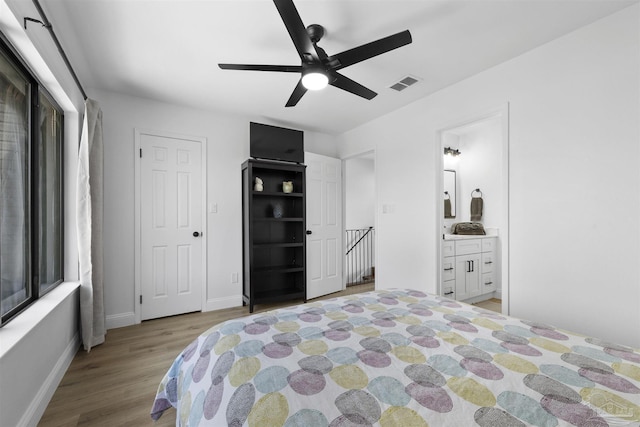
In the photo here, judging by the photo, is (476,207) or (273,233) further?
(476,207)

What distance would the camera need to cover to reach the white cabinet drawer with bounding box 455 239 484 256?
362cm

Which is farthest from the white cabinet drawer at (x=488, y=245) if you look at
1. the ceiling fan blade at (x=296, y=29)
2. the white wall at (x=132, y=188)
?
the ceiling fan blade at (x=296, y=29)

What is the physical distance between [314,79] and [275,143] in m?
2.01

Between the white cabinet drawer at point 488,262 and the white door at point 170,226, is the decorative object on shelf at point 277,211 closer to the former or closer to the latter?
the white door at point 170,226

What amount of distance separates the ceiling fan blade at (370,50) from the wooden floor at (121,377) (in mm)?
2393

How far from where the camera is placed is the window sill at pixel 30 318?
4.65ft

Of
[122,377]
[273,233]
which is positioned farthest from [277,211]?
[122,377]

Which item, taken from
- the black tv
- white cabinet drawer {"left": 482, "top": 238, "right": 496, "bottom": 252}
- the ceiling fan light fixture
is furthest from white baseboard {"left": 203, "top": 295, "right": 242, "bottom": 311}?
white cabinet drawer {"left": 482, "top": 238, "right": 496, "bottom": 252}

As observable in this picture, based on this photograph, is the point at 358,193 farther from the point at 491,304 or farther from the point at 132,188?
the point at 132,188

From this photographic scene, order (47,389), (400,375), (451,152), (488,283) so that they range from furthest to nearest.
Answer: (451,152) < (488,283) < (47,389) < (400,375)

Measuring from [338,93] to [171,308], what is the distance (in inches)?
122

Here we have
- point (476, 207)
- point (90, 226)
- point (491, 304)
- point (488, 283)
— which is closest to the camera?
point (90, 226)

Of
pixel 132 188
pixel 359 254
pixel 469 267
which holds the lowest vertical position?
pixel 359 254

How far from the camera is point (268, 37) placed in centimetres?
213
